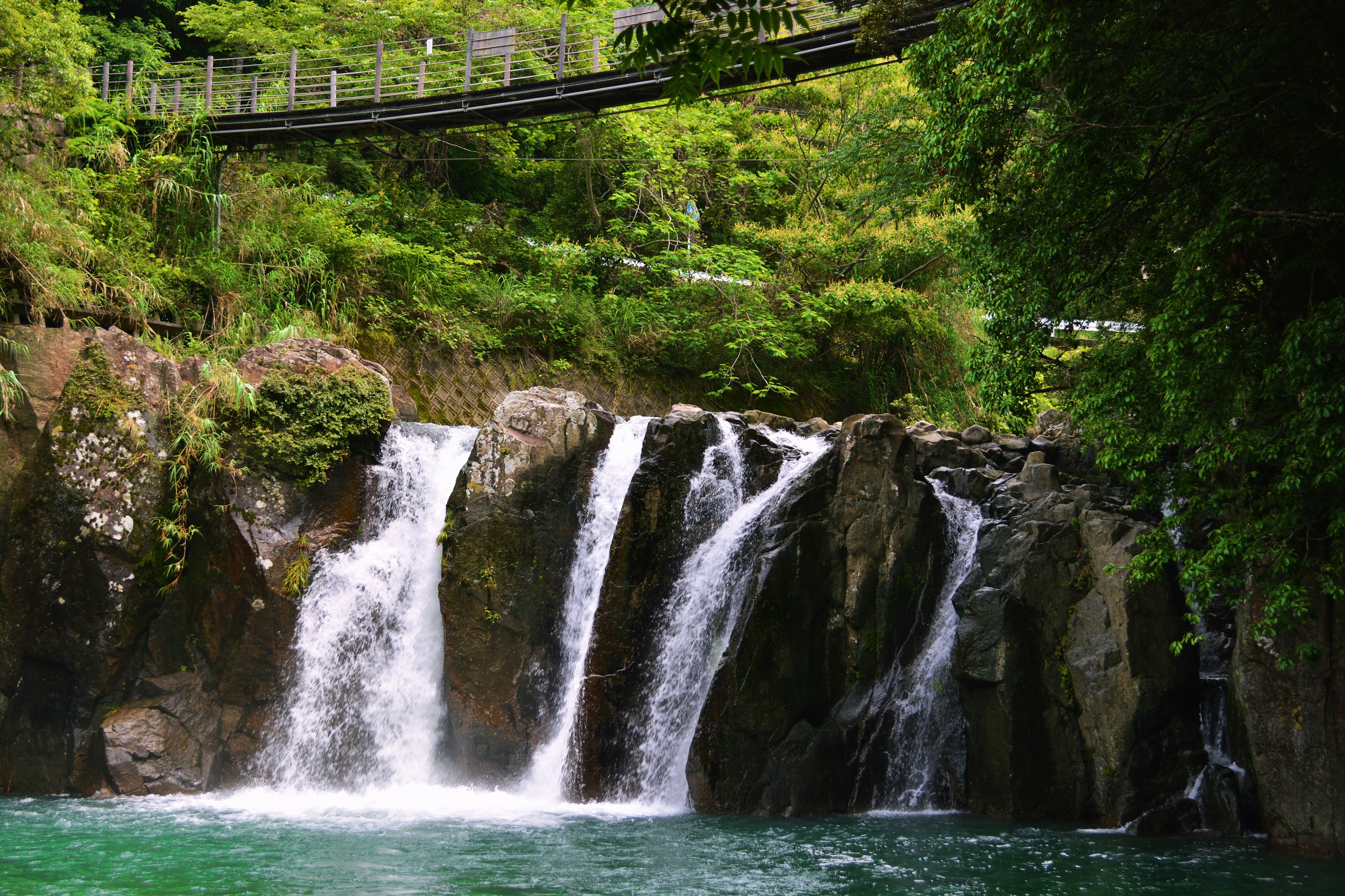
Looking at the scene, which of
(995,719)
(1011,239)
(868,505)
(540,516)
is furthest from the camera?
(540,516)

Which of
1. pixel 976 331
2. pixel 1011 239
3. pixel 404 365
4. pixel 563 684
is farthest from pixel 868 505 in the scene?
pixel 976 331

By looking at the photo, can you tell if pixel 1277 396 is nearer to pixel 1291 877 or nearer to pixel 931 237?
pixel 1291 877

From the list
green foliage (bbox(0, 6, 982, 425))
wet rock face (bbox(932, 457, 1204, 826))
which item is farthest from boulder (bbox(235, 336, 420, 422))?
wet rock face (bbox(932, 457, 1204, 826))

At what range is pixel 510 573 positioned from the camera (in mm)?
12648

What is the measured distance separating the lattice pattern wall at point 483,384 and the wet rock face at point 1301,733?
13362 millimetres

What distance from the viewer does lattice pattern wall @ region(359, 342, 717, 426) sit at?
1883 cm

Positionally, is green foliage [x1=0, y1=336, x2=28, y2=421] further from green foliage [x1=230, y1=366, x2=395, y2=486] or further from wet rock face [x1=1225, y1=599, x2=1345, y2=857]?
wet rock face [x1=1225, y1=599, x2=1345, y2=857]

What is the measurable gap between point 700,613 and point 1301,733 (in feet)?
20.9

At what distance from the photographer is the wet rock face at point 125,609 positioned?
1201cm

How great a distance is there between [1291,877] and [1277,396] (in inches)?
161

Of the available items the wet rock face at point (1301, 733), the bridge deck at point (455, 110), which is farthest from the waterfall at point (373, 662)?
the wet rock face at point (1301, 733)

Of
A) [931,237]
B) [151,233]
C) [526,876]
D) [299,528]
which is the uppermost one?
[931,237]

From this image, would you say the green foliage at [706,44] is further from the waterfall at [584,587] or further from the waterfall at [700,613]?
the waterfall at [584,587]

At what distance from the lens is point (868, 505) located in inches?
472
